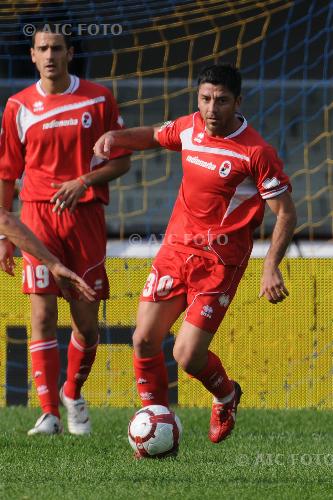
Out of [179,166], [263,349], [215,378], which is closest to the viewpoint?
[215,378]

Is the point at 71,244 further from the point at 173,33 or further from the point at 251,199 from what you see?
the point at 173,33

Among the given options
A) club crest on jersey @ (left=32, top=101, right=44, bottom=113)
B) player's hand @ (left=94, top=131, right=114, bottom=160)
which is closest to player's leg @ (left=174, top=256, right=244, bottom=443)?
player's hand @ (left=94, top=131, right=114, bottom=160)

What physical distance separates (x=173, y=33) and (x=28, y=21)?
8.88 feet

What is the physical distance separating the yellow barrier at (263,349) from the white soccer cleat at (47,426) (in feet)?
4.56

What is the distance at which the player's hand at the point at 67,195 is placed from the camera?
656 centimetres

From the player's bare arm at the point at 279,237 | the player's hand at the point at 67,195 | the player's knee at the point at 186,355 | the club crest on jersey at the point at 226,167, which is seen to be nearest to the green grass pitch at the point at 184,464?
the player's knee at the point at 186,355

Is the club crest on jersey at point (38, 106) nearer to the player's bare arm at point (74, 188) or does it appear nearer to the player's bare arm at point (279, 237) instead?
the player's bare arm at point (74, 188)

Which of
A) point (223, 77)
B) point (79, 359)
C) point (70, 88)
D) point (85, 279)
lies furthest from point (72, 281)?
point (70, 88)

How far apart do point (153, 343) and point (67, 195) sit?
99 centimetres

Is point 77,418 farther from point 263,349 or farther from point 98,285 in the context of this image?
point 263,349

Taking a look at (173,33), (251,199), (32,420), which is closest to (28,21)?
(173,33)

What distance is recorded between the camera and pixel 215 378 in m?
6.34

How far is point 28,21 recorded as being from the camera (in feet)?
31.9

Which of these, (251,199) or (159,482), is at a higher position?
(251,199)
